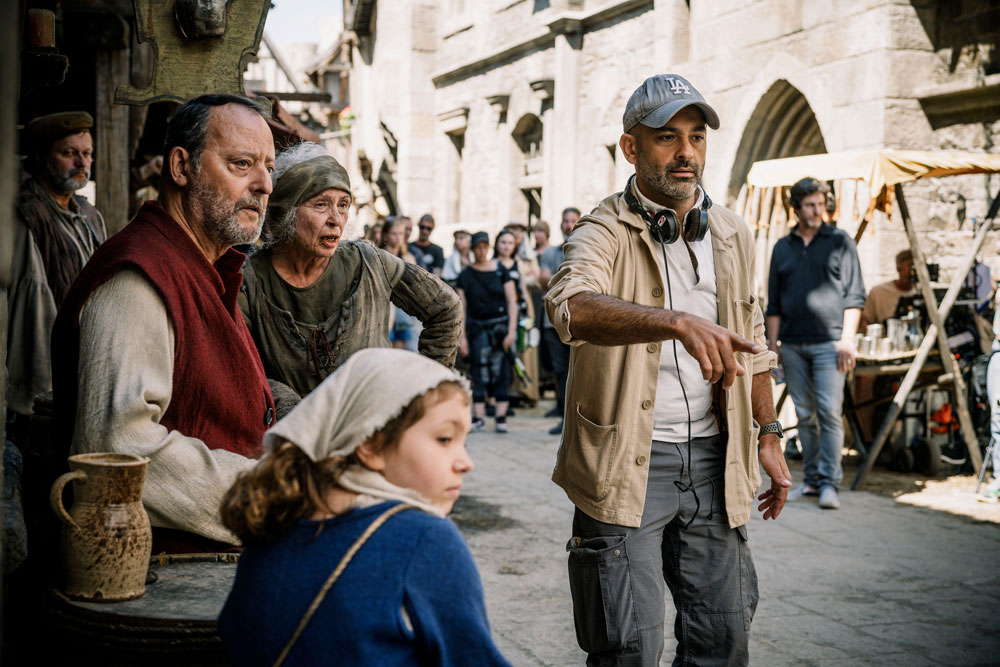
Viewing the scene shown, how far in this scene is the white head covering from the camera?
69.9 inches

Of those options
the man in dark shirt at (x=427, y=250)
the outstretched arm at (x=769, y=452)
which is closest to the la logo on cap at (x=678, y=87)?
the outstretched arm at (x=769, y=452)

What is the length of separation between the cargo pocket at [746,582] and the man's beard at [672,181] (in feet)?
3.22

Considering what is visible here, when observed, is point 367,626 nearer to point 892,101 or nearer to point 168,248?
point 168,248

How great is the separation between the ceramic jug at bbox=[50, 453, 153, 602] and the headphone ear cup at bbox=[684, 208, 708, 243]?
1744 mm

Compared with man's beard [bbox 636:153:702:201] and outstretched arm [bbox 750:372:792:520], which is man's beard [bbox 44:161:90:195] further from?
outstretched arm [bbox 750:372:792:520]

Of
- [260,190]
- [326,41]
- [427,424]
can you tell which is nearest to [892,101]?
[260,190]

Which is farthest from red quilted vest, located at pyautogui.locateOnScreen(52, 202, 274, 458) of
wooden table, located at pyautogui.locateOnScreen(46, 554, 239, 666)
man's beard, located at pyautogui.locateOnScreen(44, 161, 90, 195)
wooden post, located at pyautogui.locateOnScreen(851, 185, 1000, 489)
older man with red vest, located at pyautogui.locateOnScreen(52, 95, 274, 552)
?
wooden post, located at pyautogui.locateOnScreen(851, 185, 1000, 489)

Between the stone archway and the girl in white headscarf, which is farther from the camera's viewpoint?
the stone archway

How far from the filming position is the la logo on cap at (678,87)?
10.6 ft

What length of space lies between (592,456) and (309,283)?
1059 millimetres

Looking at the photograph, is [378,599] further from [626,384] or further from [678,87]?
[678,87]

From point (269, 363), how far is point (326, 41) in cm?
5180

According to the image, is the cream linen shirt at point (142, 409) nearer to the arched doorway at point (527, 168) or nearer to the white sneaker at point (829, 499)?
the white sneaker at point (829, 499)

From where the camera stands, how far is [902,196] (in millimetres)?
8258
